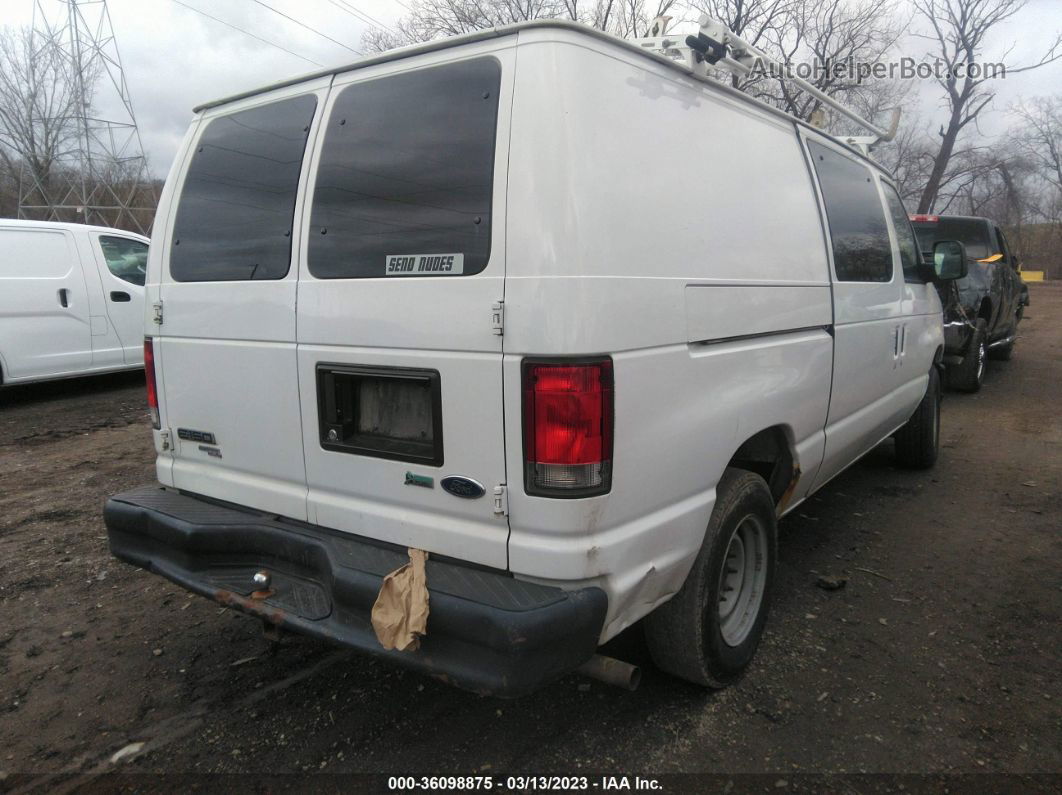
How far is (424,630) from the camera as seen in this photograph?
213 centimetres

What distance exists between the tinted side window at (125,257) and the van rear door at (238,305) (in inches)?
240

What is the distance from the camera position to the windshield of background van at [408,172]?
87.4 inches

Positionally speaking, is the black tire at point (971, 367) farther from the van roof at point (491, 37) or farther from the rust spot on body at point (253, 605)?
the rust spot on body at point (253, 605)

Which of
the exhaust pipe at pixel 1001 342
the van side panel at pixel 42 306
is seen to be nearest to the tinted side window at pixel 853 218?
the exhaust pipe at pixel 1001 342

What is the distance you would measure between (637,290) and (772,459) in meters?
1.33

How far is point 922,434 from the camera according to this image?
5746 millimetres

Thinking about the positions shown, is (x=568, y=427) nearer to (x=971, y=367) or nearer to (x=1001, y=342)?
(x=971, y=367)

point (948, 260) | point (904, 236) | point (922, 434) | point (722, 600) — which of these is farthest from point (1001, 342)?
point (722, 600)

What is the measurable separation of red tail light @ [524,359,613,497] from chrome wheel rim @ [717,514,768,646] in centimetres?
105

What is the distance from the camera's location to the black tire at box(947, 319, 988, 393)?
8.92m

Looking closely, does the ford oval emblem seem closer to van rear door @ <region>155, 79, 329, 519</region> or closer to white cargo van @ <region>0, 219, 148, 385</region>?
van rear door @ <region>155, 79, 329, 519</region>

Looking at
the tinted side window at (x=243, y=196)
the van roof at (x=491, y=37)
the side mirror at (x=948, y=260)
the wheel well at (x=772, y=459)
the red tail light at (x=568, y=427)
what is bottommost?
the wheel well at (x=772, y=459)

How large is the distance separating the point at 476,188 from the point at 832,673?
2.35 metres

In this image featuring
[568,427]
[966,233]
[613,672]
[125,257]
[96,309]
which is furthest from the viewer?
[966,233]
